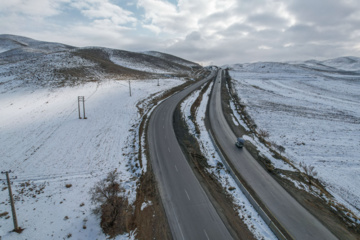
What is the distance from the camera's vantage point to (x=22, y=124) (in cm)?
3706

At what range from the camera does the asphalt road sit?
17.1 metres

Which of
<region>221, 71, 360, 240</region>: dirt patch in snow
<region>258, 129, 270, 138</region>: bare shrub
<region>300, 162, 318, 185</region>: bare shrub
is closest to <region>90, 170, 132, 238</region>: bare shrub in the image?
<region>221, 71, 360, 240</region>: dirt patch in snow

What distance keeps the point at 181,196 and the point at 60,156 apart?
20.9 meters

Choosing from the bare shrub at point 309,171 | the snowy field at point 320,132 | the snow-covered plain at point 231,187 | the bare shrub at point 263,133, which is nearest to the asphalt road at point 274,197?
the snow-covered plain at point 231,187

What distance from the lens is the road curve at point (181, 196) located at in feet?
55.2

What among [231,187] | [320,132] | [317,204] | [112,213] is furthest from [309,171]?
[112,213]

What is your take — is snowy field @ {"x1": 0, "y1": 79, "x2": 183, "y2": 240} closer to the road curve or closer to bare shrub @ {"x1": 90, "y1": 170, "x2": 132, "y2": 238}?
bare shrub @ {"x1": 90, "y1": 170, "x2": 132, "y2": 238}

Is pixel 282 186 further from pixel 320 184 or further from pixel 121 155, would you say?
pixel 121 155

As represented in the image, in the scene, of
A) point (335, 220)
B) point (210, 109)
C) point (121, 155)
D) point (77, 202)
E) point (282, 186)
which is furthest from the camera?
point (210, 109)

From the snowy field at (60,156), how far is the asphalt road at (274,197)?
50.2 ft

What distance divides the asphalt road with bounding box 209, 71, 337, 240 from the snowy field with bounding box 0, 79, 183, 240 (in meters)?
15.3

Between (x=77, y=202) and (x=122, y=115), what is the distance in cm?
2785

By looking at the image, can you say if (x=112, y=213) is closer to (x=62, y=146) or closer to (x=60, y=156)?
(x=60, y=156)

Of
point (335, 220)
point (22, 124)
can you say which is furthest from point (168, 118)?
point (335, 220)
